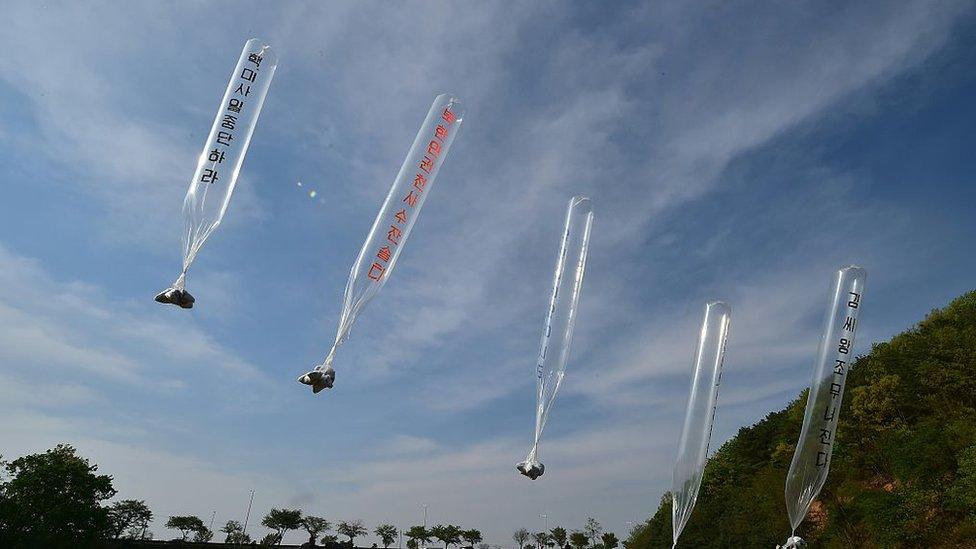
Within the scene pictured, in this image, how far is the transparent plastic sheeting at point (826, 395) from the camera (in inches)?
581

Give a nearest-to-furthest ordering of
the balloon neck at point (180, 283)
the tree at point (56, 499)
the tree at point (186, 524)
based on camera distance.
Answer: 1. the balloon neck at point (180, 283)
2. the tree at point (56, 499)
3. the tree at point (186, 524)

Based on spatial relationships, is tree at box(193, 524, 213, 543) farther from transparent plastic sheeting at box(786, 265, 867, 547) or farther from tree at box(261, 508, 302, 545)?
transparent plastic sheeting at box(786, 265, 867, 547)

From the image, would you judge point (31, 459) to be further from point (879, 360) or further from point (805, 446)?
point (879, 360)

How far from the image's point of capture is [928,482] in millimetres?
38406

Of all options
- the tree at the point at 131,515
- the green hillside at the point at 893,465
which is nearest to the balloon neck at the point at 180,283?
the green hillside at the point at 893,465

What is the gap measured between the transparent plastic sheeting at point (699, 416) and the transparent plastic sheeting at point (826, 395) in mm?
2049

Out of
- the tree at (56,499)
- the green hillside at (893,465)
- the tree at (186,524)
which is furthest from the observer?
the tree at (186,524)

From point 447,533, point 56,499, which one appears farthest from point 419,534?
point 56,499

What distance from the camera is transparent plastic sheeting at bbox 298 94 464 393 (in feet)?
41.9

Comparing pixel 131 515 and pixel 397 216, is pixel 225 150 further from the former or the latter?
pixel 131 515

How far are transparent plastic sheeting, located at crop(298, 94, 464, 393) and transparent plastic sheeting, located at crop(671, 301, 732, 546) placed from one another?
8117mm

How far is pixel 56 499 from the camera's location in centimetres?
5488

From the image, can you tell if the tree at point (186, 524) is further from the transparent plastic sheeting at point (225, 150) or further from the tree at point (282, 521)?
the transparent plastic sheeting at point (225, 150)

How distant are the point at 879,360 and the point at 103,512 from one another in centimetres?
7029
